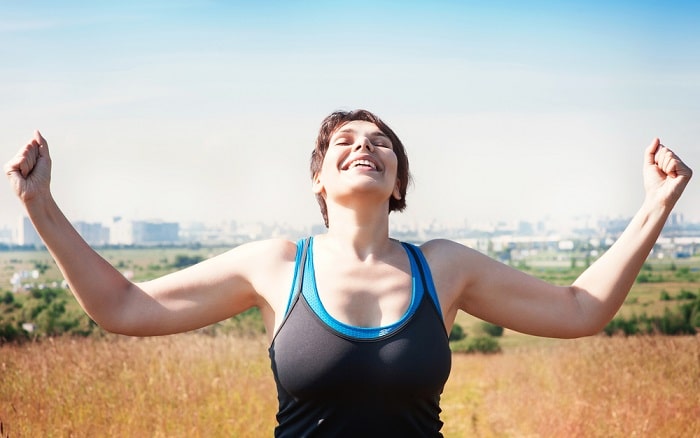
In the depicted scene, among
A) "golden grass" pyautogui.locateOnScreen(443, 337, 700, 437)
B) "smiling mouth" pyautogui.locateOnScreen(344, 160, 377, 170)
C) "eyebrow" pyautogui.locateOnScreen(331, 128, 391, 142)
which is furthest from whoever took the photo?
"golden grass" pyautogui.locateOnScreen(443, 337, 700, 437)

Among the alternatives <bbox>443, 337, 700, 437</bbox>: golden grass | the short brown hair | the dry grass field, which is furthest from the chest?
<bbox>443, 337, 700, 437</bbox>: golden grass

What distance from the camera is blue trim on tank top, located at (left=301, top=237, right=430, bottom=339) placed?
2.17 m

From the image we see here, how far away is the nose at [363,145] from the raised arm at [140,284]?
0.39m

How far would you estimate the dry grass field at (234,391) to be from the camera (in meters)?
4.77

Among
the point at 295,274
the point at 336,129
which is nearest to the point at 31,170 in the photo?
the point at 295,274

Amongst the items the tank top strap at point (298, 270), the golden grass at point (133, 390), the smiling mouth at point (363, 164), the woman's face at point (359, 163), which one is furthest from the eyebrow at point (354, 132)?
the golden grass at point (133, 390)

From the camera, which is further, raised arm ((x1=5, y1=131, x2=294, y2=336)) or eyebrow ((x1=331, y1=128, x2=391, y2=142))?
eyebrow ((x1=331, y1=128, x2=391, y2=142))

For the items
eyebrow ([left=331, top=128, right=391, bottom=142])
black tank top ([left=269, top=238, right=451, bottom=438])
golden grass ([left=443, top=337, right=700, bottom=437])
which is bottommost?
golden grass ([left=443, top=337, right=700, bottom=437])

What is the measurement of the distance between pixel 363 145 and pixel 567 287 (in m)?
0.85

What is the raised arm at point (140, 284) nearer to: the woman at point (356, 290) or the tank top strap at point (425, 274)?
the woman at point (356, 290)

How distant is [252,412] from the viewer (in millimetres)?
5367

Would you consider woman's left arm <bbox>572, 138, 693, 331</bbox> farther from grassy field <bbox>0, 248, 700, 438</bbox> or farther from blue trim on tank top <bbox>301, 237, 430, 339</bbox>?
grassy field <bbox>0, 248, 700, 438</bbox>

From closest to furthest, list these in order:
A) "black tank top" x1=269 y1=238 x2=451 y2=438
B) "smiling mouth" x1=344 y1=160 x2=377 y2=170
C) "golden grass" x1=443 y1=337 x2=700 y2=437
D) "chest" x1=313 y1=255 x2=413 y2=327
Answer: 1. "black tank top" x1=269 y1=238 x2=451 y2=438
2. "chest" x1=313 y1=255 x2=413 y2=327
3. "smiling mouth" x1=344 y1=160 x2=377 y2=170
4. "golden grass" x1=443 y1=337 x2=700 y2=437

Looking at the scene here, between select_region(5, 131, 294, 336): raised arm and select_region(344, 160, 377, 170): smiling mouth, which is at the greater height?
select_region(344, 160, 377, 170): smiling mouth
